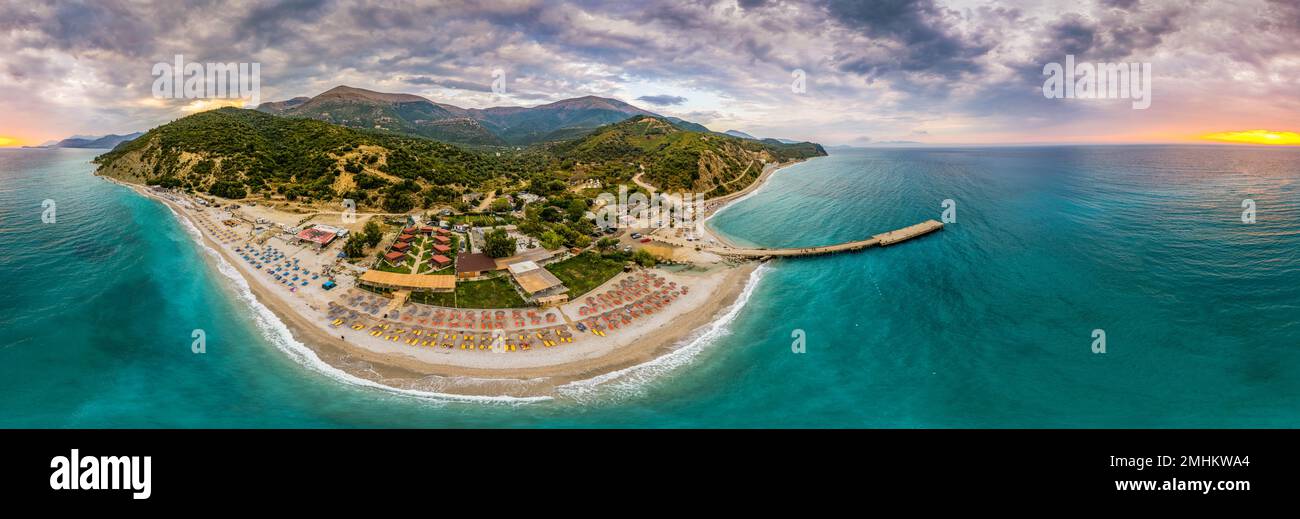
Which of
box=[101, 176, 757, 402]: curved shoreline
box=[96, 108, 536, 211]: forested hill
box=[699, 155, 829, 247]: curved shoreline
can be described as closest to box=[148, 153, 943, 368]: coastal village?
box=[101, 176, 757, 402]: curved shoreline

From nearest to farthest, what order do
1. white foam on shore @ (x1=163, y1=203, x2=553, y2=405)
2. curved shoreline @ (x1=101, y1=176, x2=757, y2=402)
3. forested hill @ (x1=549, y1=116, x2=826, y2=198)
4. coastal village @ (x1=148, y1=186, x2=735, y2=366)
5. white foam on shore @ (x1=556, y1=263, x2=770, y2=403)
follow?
white foam on shore @ (x1=163, y1=203, x2=553, y2=405), curved shoreline @ (x1=101, y1=176, x2=757, y2=402), white foam on shore @ (x1=556, y1=263, x2=770, y2=403), coastal village @ (x1=148, y1=186, x2=735, y2=366), forested hill @ (x1=549, y1=116, x2=826, y2=198)

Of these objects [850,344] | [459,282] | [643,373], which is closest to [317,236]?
[459,282]

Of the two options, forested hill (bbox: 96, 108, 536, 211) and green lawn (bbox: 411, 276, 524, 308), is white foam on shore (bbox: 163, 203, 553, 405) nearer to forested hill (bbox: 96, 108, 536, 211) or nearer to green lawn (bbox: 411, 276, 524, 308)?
green lawn (bbox: 411, 276, 524, 308)

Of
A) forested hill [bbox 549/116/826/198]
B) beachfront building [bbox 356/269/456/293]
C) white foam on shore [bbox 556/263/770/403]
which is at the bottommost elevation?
white foam on shore [bbox 556/263/770/403]

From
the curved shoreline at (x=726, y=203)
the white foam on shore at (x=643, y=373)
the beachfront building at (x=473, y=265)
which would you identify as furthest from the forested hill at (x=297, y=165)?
the white foam on shore at (x=643, y=373)

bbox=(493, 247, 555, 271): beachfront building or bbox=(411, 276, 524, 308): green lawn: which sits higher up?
bbox=(493, 247, 555, 271): beachfront building

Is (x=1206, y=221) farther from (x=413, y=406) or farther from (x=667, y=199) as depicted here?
(x=413, y=406)

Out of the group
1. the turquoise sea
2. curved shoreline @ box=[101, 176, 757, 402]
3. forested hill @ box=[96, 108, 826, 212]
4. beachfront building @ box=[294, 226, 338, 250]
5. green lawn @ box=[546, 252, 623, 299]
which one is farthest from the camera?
forested hill @ box=[96, 108, 826, 212]
